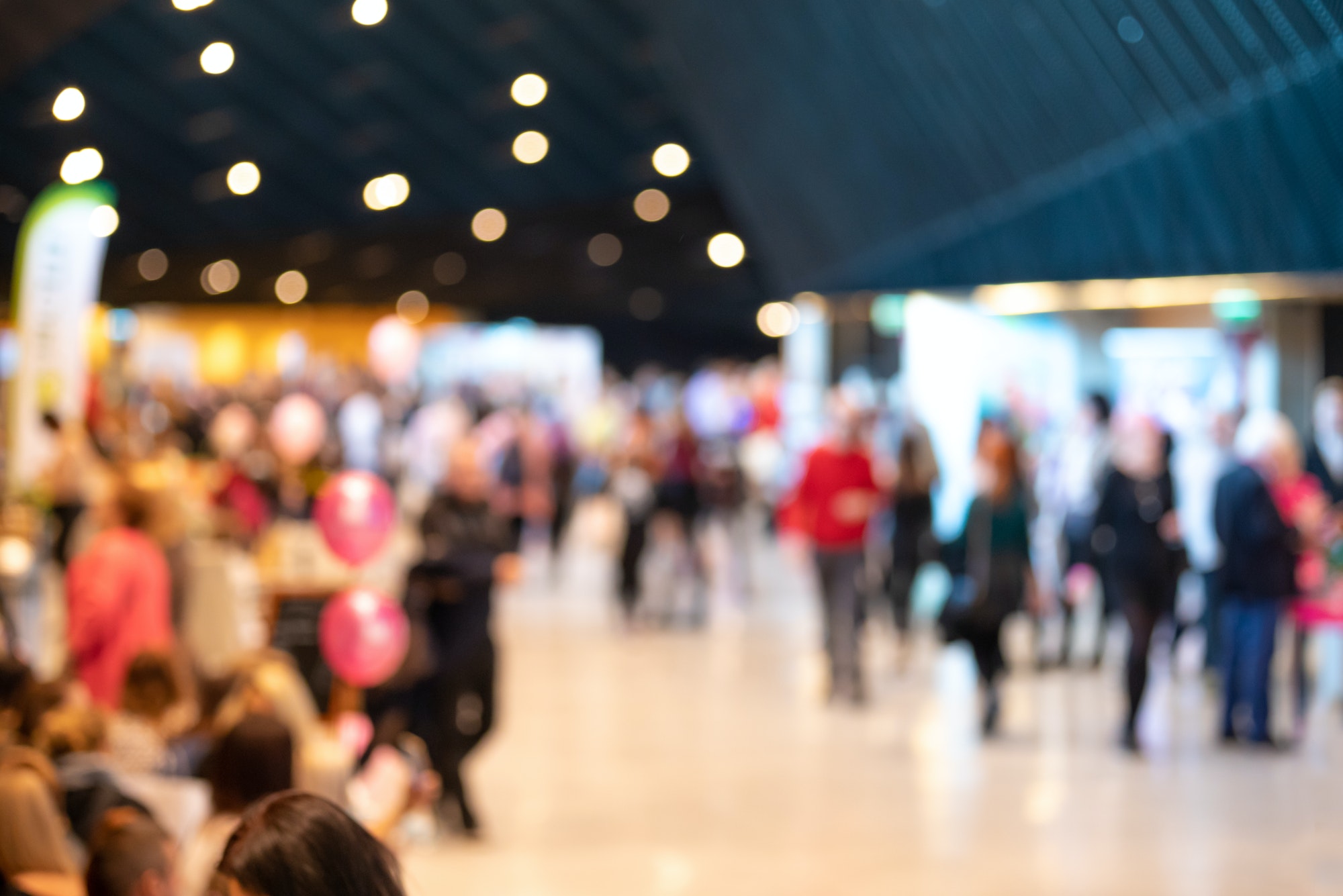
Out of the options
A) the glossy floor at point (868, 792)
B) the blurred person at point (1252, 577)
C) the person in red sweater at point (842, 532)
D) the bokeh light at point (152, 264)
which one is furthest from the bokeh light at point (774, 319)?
the blurred person at point (1252, 577)

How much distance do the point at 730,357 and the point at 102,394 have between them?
22136mm

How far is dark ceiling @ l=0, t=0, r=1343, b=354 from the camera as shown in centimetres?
765

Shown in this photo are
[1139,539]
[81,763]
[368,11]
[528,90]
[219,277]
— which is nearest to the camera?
[81,763]

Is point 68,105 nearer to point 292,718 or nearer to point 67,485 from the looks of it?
point 67,485

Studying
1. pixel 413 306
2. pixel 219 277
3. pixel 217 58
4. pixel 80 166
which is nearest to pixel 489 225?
pixel 219 277

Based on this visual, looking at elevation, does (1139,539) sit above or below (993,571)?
above

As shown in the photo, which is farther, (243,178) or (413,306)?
(413,306)

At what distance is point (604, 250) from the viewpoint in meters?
35.8

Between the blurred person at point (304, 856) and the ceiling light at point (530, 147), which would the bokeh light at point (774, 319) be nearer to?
the ceiling light at point (530, 147)

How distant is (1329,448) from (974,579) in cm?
308

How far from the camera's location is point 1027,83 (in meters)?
9.71

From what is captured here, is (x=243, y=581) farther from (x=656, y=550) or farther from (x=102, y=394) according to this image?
(x=102, y=394)

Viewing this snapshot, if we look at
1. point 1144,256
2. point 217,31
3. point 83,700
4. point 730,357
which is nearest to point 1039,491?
point 1144,256

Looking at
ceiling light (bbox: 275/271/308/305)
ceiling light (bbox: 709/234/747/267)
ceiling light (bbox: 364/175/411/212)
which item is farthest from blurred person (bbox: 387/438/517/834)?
ceiling light (bbox: 275/271/308/305)
